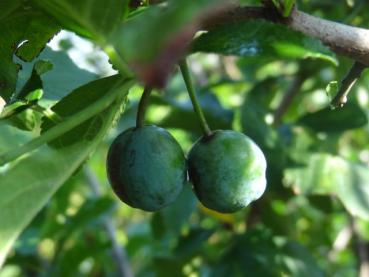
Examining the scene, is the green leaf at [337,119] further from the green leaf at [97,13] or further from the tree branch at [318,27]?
the green leaf at [97,13]

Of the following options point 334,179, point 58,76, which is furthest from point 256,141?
point 58,76

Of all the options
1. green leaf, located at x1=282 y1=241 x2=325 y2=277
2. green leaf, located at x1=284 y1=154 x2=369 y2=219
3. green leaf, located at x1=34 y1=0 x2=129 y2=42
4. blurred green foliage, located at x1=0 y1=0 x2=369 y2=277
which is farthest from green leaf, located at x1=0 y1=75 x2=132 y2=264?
green leaf, located at x1=282 y1=241 x2=325 y2=277

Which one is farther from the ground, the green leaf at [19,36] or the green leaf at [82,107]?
the green leaf at [19,36]

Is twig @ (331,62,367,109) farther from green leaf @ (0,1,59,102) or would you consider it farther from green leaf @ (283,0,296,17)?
green leaf @ (0,1,59,102)

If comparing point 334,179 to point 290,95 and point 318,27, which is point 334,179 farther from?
point 318,27

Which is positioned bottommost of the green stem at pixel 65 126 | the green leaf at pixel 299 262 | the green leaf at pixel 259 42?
the green leaf at pixel 299 262

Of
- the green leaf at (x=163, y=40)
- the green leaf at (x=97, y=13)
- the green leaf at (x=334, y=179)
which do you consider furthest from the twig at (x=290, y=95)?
the green leaf at (x=163, y=40)

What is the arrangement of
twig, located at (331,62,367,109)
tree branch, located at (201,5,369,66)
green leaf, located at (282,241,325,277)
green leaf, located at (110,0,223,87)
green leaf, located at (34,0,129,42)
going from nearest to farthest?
1. green leaf, located at (110,0,223,87)
2. green leaf, located at (34,0,129,42)
3. tree branch, located at (201,5,369,66)
4. twig, located at (331,62,367,109)
5. green leaf, located at (282,241,325,277)
